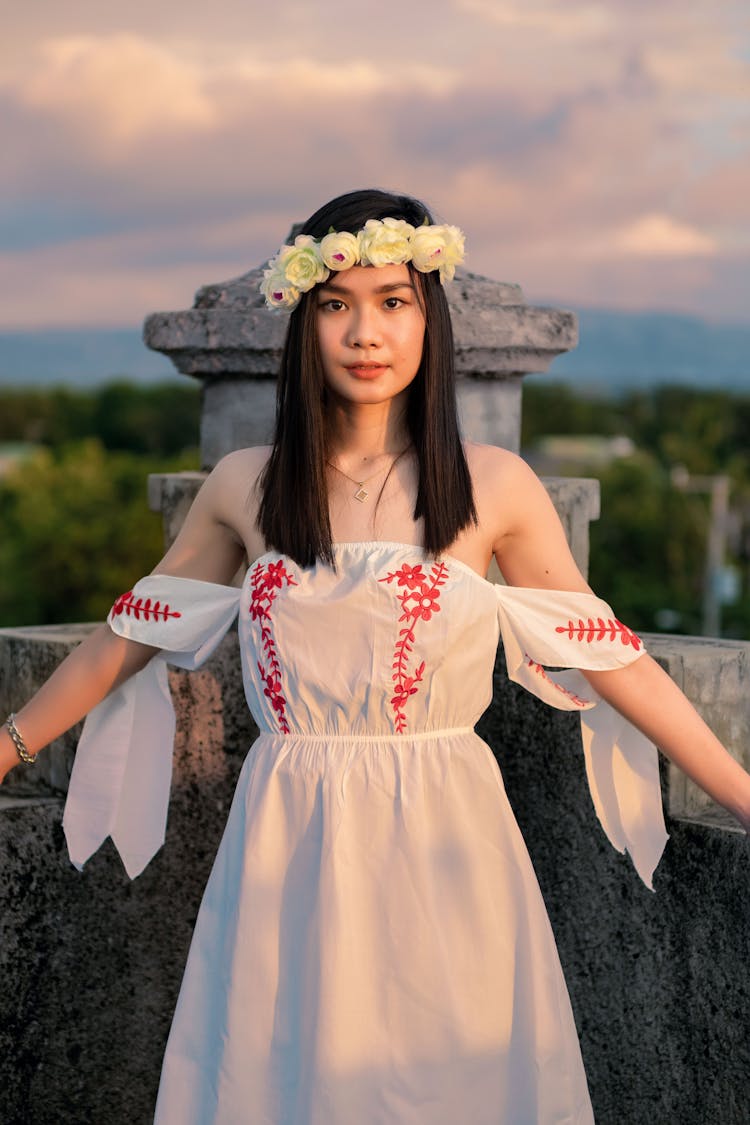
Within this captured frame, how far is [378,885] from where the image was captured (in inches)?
107

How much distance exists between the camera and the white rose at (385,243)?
2.70 m

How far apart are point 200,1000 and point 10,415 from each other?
104221 mm

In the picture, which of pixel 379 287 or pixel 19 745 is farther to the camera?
pixel 19 745

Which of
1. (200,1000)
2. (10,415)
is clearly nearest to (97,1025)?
(200,1000)

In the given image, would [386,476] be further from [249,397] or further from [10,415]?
[10,415]

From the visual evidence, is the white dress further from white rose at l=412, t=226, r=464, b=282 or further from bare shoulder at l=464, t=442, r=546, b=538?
white rose at l=412, t=226, r=464, b=282

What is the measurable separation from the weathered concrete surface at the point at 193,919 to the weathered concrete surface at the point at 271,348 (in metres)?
0.67

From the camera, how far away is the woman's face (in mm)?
2742

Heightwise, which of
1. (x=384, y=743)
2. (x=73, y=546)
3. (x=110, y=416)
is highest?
(x=384, y=743)

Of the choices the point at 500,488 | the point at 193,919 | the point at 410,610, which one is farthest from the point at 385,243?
the point at 193,919

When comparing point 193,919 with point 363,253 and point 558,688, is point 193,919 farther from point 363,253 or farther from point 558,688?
point 363,253

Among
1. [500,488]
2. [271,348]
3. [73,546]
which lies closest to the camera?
[500,488]

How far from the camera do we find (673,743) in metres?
2.79

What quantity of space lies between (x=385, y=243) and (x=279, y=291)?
222 millimetres
